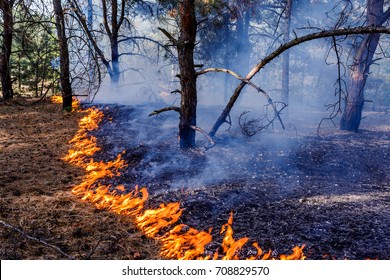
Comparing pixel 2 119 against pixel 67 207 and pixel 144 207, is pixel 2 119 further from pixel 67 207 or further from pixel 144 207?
pixel 144 207

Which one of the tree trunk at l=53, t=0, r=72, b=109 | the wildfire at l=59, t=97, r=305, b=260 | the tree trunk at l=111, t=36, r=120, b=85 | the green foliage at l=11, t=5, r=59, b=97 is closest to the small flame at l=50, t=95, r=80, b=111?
the tree trunk at l=53, t=0, r=72, b=109

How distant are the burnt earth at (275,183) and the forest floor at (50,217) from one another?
83cm

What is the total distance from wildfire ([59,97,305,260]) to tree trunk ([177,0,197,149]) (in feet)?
4.90

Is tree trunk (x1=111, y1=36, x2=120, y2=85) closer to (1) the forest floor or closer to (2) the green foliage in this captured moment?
(2) the green foliage

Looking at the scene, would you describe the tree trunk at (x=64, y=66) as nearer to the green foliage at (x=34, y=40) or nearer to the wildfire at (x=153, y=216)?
the green foliage at (x=34, y=40)

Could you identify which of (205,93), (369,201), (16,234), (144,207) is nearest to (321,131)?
(369,201)

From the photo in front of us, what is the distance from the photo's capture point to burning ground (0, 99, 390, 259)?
3.69m

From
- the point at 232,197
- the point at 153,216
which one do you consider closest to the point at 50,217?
the point at 153,216

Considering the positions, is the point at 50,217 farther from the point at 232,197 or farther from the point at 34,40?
the point at 34,40

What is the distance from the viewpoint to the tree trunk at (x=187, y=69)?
20.8 ft

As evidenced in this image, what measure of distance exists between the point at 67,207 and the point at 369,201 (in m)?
4.43

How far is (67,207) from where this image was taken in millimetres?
4777

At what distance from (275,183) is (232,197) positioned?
3.39 feet

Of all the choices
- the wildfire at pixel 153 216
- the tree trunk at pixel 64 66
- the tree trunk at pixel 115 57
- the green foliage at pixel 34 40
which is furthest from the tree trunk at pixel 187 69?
the tree trunk at pixel 115 57
